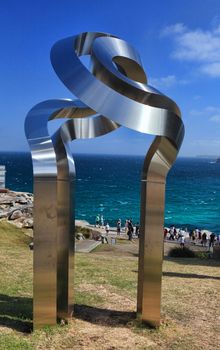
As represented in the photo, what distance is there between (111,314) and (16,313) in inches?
80.1

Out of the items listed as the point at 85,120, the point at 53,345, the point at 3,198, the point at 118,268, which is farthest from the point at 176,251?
the point at 3,198

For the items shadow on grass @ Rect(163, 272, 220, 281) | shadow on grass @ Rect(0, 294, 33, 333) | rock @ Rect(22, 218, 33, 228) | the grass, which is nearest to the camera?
the grass

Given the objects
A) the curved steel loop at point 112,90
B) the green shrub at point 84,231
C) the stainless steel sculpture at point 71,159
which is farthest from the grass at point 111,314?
the green shrub at point 84,231

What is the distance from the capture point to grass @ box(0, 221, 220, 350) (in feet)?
27.2

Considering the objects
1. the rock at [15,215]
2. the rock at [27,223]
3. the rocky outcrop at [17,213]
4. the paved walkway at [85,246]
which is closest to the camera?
the paved walkway at [85,246]

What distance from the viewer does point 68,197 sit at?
30.0ft

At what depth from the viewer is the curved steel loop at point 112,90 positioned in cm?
828

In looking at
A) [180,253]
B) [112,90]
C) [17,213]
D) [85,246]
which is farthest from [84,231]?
[112,90]

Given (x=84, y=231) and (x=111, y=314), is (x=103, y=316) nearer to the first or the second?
(x=111, y=314)

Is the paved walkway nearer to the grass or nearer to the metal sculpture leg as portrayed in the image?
the grass

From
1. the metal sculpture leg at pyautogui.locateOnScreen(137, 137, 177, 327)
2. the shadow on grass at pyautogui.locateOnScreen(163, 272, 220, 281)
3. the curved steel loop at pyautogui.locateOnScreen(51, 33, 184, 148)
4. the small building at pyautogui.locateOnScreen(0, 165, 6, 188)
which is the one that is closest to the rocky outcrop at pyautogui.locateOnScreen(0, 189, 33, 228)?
the small building at pyautogui.locateOnScreen(0, 165, 6, 188)

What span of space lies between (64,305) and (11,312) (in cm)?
134

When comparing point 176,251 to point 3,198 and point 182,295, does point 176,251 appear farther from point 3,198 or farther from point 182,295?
point 3,198

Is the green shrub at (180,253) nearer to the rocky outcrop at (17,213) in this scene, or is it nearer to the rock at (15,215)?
the rocky outcrop at (17,213)
